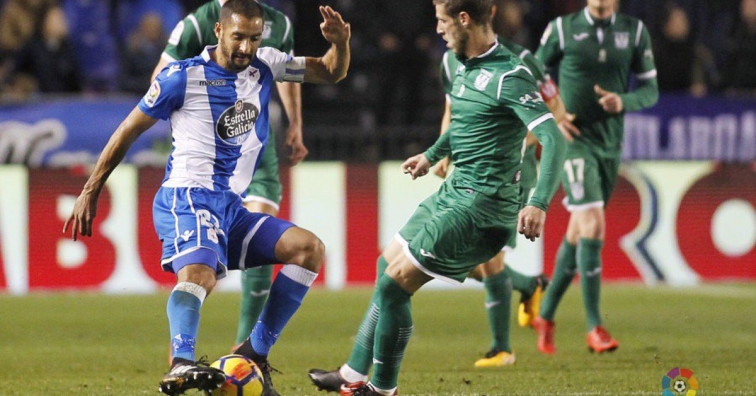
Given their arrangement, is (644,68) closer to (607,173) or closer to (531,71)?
(607,173)

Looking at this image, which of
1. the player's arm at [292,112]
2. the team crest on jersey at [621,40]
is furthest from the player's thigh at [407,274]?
the team crest on jersey at [621,40]

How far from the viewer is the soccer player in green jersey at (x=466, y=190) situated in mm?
5750

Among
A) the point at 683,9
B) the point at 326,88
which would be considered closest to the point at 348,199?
the point at 326,88

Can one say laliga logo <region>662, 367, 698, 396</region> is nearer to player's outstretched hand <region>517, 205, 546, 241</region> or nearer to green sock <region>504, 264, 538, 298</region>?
player's outstretched hand <region>517, 205, 546, 241</region>

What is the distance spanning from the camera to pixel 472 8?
5.88m

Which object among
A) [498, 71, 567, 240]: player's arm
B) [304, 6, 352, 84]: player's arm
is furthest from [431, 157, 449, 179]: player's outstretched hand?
[498, 71, 567, 240]: player's arm

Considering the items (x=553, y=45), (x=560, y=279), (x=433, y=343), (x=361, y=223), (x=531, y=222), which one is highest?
(x=553, y=45)

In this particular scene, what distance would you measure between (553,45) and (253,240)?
3564mm

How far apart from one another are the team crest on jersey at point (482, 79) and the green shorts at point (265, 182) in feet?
7.29

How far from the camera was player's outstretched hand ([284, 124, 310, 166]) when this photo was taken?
770 centimetres

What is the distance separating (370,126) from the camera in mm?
14328

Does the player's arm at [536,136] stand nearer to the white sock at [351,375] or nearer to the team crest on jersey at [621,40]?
the white sock at [351,375]

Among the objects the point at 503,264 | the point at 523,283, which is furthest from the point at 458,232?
the point at 523,283

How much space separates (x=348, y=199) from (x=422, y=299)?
140 centimetres
